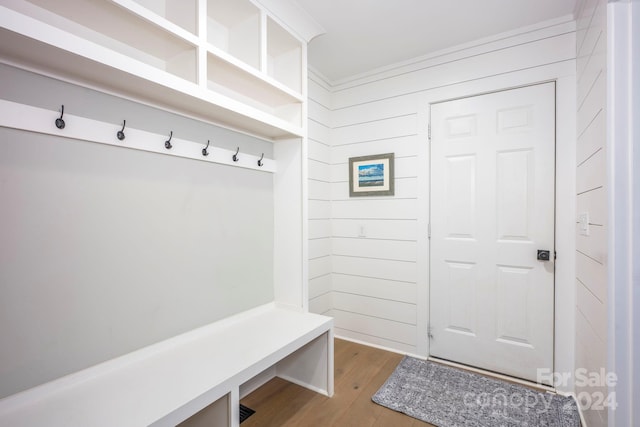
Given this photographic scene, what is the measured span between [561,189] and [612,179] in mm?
1003

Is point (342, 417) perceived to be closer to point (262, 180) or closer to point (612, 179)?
point (262, 180)

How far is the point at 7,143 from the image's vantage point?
1053 millimetres

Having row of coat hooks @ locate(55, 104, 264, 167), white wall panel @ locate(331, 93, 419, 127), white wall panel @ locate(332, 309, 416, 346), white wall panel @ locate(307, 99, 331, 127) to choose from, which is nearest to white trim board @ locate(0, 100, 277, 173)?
row of coat hooks @ locate(55, 104, 264, 167)

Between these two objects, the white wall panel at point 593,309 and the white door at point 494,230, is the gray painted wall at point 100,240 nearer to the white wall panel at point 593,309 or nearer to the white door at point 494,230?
the white door at point 494,230

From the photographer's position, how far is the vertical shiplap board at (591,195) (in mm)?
1296

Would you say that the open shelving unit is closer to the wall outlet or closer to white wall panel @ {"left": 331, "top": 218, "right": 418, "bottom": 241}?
white wall panel @ {"left": 331, "top": 218, "right": 418, "bottom": 241}

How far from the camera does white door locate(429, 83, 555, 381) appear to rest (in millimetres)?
2072

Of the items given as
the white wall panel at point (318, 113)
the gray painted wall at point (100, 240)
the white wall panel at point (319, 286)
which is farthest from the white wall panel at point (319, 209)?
the gray painted wall at point (100, 240)

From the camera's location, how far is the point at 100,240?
4.21 feet

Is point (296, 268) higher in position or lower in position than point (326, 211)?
lower

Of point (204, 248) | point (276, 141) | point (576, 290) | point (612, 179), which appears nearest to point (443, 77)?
point (276, 141)

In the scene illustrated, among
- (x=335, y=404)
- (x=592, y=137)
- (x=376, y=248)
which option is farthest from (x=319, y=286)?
(x=592, y=137)

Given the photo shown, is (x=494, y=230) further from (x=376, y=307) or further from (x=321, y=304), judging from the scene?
(x=321, y=304)

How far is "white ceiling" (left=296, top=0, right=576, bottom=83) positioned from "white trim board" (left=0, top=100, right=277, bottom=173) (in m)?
1.10
